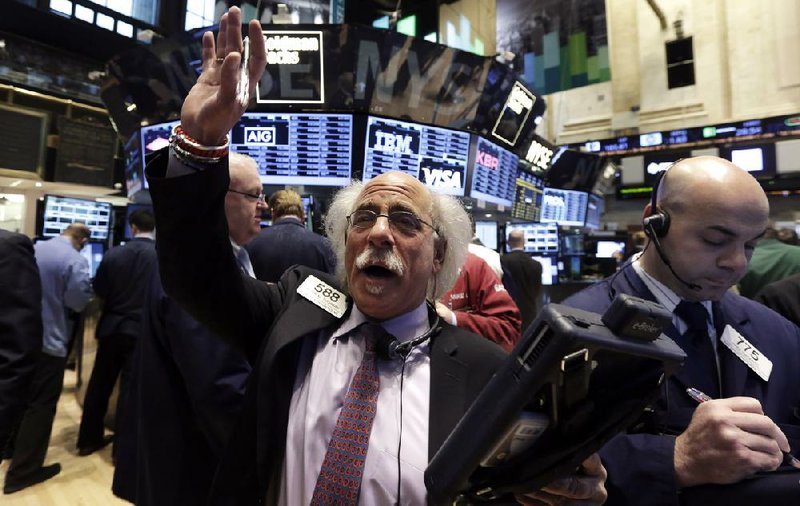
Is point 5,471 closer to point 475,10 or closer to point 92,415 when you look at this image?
point 92,415

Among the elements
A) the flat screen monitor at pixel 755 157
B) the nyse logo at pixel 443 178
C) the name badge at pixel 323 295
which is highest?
the flat screen monitor at pixel 755 157

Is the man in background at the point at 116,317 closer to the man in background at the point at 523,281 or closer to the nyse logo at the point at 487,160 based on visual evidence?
the man in background at the point at 523,281

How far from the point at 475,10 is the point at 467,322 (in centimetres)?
948

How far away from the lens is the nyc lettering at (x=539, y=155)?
22.8ft

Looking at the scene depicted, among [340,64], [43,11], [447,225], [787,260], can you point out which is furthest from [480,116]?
[43,11]

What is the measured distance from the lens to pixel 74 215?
6.02m

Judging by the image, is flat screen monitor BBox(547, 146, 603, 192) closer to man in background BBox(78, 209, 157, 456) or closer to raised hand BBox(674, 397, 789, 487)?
man in background BBox(78, 209, 157, 456)

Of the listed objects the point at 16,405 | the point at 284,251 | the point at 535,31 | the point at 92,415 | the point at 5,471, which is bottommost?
the point at 5,471

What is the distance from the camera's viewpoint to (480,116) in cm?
529

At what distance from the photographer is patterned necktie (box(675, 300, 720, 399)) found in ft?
3.78

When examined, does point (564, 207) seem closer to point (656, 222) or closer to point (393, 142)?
point (393, 142)

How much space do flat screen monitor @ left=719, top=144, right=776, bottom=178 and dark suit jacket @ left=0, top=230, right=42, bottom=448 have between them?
10.5 metres

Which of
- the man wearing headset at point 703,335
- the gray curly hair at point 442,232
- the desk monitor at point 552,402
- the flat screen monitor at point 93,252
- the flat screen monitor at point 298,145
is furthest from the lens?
the flat screen monitor at point 93,252

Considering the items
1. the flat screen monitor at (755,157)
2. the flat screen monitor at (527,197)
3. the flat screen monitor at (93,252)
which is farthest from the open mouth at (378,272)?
the flat screen monitor at (755,157)
